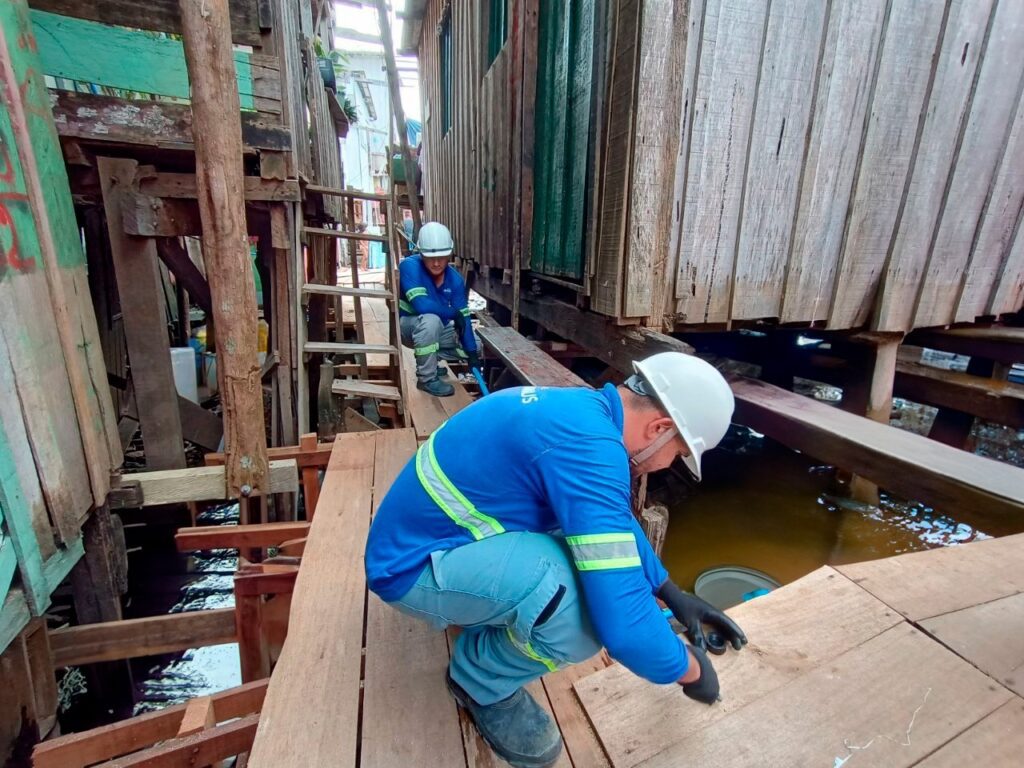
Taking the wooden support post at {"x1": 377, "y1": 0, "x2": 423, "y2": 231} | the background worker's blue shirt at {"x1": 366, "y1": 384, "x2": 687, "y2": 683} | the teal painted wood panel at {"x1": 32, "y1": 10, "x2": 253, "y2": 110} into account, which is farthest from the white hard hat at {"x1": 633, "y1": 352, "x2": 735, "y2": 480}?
the wooden support post at {"x1": 377, "y1": 0, "x2": 423, "y2": 231}

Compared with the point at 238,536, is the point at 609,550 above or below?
above

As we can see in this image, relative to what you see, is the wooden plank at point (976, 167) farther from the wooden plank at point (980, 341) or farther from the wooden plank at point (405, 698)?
the wooden plank at point (405, 698)

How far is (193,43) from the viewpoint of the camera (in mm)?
2426

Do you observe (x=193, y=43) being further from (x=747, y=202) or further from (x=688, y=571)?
(x=688, y=571)

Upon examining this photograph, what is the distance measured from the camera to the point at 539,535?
1.43 m

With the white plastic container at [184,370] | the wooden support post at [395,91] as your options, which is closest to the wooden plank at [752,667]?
the white plastic container at [184,370]

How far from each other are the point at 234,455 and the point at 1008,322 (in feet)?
23.4

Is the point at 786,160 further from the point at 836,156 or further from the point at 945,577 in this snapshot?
the point at 945,577

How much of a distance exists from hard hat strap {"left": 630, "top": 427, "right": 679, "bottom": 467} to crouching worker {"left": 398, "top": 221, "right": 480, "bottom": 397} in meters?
3.04

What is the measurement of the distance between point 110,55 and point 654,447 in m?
4.13

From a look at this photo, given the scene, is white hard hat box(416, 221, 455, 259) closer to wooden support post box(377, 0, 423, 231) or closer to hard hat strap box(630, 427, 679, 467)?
hard hat strap box(630, 427, 679, 467)

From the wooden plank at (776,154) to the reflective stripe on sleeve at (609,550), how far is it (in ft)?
8.85

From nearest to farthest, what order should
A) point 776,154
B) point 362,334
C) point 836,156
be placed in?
point 776,154 < point 836,156 < point 362,334

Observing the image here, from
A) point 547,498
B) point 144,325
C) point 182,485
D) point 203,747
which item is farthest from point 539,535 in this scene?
point 144,325
